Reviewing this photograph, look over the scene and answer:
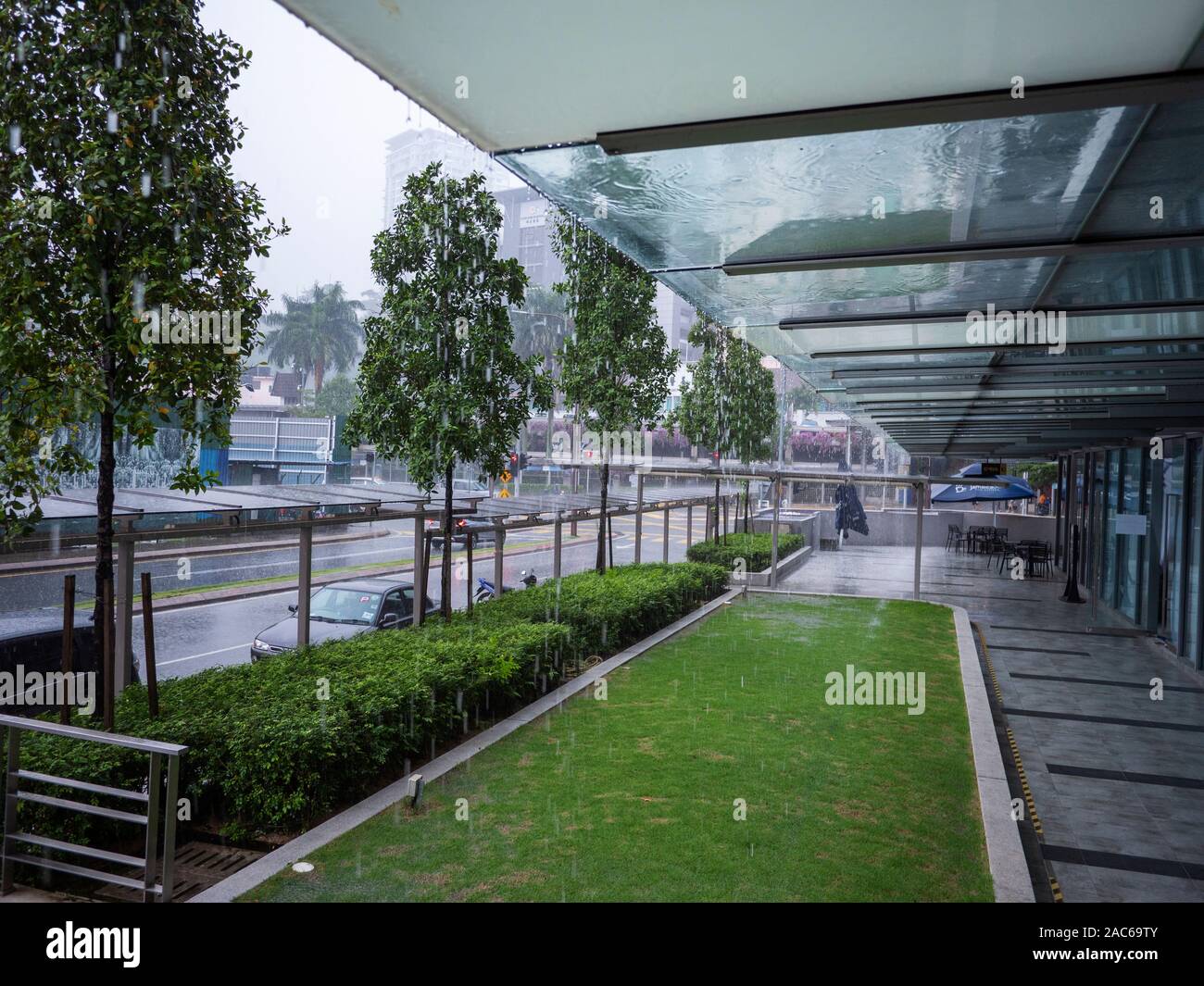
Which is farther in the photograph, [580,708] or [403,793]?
[580,708]

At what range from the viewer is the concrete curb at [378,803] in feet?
16.7

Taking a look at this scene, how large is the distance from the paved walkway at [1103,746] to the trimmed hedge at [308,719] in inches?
193

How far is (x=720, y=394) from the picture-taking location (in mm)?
25250

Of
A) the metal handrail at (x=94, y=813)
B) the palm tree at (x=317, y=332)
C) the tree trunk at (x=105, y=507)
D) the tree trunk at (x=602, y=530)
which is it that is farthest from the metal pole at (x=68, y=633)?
the palm tree at (x=317, y=332)

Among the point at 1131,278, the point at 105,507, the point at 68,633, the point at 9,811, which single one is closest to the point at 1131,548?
the point at 1131,278

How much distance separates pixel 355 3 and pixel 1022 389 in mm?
9486

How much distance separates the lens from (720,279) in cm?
551

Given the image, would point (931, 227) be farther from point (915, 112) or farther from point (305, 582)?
point (305, 582)

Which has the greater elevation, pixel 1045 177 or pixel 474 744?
pixel 1045 177

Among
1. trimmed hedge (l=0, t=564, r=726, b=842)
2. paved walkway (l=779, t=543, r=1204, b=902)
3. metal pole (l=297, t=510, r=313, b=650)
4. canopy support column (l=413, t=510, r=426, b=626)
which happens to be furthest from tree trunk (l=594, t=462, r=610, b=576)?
metal pole (l=297, t=510, r=313, b=650)

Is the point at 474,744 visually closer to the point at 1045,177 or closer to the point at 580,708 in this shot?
the point at 580,708
